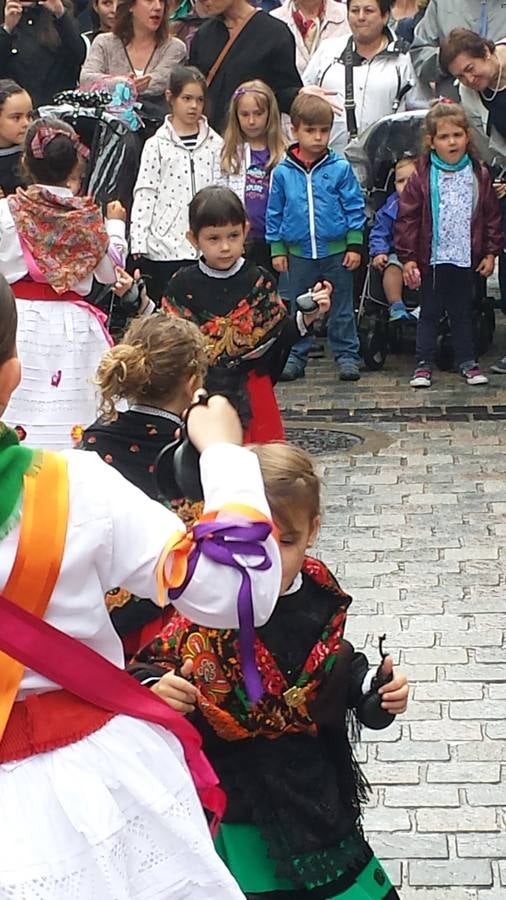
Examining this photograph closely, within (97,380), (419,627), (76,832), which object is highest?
(97,380)

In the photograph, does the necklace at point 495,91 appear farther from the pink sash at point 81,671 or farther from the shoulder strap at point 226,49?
the pink sash at point 81,671

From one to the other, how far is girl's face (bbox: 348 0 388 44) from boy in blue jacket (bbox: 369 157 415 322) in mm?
837

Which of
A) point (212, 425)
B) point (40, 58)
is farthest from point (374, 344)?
point (212, 425)

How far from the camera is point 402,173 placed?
985 cm

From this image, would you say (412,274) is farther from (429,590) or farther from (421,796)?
(421,796)

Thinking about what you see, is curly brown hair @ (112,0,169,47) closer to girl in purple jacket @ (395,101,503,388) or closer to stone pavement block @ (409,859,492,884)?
girl in purple jacket @ (395,101,503,388)

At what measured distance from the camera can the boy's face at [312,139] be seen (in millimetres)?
9297

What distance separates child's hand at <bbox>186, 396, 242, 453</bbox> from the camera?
8.11 ft

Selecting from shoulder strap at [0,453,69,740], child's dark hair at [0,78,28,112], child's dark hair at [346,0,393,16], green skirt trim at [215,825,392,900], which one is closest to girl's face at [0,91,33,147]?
child's dark hair at [0,78,28,112]

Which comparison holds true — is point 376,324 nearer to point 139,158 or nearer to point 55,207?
point 139,158

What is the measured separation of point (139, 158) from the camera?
9.95 metres

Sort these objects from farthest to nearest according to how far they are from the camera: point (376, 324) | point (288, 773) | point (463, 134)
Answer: point (376, 324) → point (463, 134) → point (288, 773)

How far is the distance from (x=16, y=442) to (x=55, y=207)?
170 inches

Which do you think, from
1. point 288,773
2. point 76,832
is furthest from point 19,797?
point 288,773
